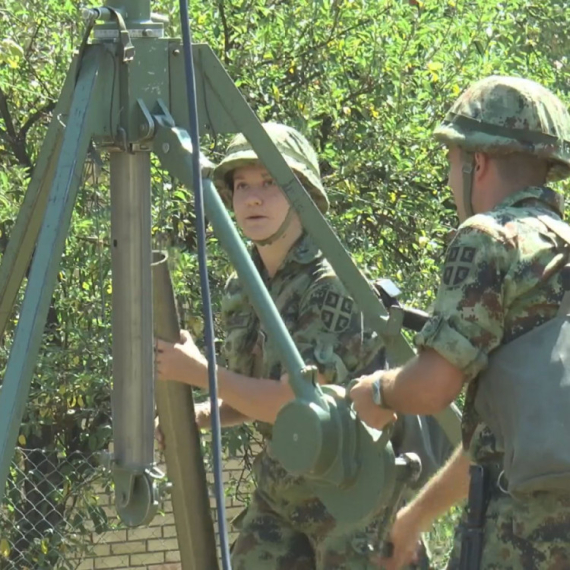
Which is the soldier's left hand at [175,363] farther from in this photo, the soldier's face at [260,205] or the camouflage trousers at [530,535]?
the camouflage trousers at [530,535]

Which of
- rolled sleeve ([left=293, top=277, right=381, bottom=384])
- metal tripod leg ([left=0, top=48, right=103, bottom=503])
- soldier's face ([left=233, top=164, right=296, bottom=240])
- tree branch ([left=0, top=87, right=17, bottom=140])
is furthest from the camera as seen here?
tree branch ([left=0, top=87, right=17, bottom=140])

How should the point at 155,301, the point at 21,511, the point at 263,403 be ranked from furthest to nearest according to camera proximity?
the point at 21,511, the point at 263,403, the point at 155,301

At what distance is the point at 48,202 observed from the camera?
3.07 m

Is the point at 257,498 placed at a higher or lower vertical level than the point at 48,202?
lower

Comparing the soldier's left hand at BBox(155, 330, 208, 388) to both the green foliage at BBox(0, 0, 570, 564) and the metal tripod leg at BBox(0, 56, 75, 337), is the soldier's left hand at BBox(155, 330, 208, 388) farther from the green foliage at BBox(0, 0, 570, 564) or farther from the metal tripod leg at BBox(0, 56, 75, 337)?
the green foliage at BBox(0, 0, 570, 564)

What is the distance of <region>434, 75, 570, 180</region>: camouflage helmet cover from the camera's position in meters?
3.28

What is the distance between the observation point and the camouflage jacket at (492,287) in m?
3.08

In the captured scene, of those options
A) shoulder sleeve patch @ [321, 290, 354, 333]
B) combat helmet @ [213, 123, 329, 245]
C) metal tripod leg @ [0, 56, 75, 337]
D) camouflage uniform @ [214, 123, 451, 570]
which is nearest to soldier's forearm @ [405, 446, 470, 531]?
camouflage uniform @ [214, 123, 451, 570]

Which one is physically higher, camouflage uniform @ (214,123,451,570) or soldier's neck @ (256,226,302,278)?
soldier's neck @ (256,226,302,278)

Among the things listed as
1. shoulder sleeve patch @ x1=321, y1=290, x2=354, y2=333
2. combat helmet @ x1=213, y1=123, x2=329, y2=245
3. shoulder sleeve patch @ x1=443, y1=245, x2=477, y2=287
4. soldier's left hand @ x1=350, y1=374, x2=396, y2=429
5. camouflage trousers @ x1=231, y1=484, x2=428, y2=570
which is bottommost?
camouflage trousers @ x1=231, y1=484, x2=428, y2=570

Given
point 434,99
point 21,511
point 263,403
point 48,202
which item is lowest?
point 21,511

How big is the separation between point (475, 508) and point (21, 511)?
3.39m

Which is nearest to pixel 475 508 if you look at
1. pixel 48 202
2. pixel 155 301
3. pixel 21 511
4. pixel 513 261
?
pixel 513 261

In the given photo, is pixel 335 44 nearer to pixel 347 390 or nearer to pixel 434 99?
pixel 434 99
